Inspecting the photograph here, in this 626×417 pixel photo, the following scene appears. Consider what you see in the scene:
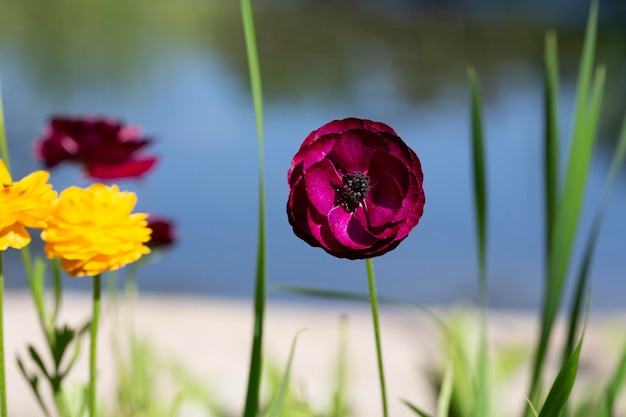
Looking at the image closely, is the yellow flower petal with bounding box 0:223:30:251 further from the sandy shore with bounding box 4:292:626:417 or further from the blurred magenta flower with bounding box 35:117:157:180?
the sandy shore with bounding box 4:292:626:417

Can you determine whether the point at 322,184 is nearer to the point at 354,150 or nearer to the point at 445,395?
the point at 354,150

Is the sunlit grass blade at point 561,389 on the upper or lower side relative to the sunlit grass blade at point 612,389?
upper

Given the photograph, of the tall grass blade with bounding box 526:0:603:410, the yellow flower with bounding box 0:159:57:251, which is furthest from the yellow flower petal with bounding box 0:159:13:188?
the tall grass blade with bounding box 526:0:603:410

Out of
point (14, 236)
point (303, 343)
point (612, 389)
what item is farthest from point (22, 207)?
point (303, 343)

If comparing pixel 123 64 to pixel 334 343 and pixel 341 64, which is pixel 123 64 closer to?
pixel 341 64

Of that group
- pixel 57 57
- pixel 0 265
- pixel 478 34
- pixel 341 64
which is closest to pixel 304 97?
pixel 341 64

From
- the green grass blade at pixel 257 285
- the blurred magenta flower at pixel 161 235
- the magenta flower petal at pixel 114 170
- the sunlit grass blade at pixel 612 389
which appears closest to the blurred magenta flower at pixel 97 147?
the magenta flower petal at pixel 114 170

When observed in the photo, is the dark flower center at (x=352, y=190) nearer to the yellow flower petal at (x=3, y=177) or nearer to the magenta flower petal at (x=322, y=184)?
the magenta flower petal at (x=322, y=184)

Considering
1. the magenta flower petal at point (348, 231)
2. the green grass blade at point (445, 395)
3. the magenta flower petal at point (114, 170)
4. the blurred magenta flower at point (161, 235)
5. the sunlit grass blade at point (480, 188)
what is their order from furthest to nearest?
the blurred magenta flower at point (161, 235), the magenta flower petal at point (114, 170), the sunlit grass blade at point (480, 188), the green grass blade at point (445, 395), the magenta flower petal at point (348, 231)
